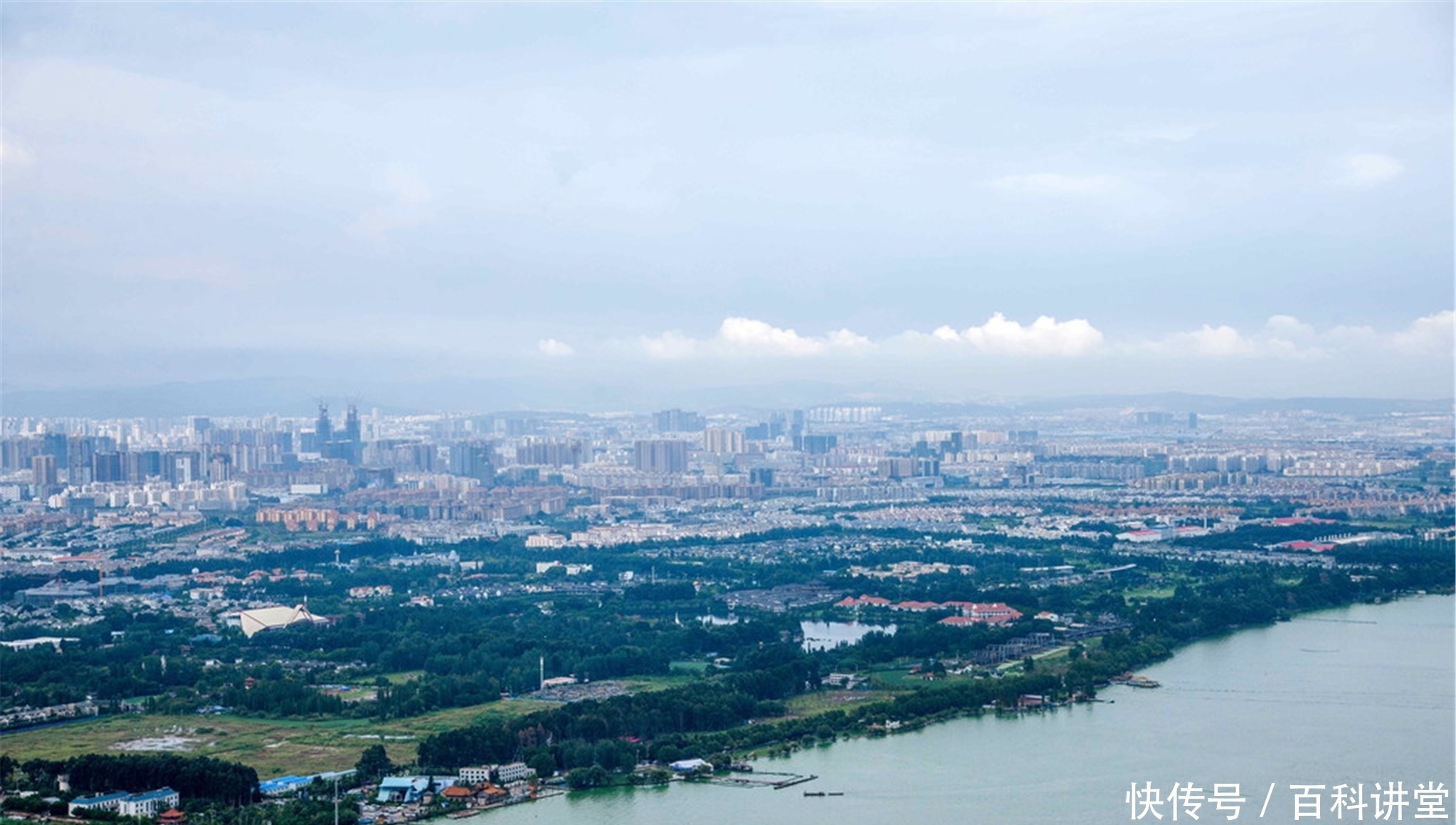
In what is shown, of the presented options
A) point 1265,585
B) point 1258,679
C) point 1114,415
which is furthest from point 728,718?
point 1114,415

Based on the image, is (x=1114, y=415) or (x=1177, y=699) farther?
(x=1114, y=415)

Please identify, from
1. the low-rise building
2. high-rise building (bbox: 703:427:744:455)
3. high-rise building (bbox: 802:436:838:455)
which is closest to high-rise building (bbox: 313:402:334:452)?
high-rise building (bbox: 703:427:744:455)

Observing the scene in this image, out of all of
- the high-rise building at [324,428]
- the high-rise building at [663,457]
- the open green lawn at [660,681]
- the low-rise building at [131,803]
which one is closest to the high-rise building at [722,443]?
the high-rise building at [663,457]

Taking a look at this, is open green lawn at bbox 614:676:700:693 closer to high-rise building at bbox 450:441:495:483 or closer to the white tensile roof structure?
the white tensile roof structure

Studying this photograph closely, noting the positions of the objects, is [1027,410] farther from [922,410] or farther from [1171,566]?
[1171,566]

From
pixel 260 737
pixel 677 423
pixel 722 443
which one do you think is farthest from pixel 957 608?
pixel 677 423

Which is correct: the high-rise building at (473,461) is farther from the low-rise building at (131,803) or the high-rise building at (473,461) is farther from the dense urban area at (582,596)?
the low-rise building at (131,803)
